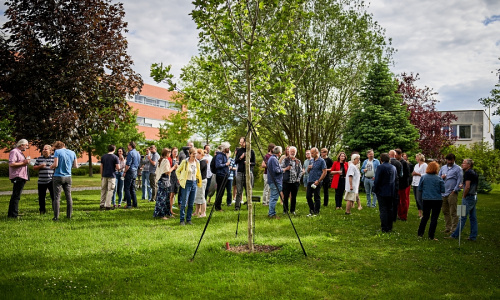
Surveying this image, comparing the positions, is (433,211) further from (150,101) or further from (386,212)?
(150,101)

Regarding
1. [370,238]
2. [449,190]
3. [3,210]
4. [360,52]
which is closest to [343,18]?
[360,52]

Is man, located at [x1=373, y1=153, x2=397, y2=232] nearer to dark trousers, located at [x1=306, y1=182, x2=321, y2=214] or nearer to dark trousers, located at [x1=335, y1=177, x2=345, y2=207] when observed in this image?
dark trousers, located at [x1=306, y1=182, x2=321, y2=214]

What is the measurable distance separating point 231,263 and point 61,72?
11044 millimetres

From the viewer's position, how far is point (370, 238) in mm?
9055

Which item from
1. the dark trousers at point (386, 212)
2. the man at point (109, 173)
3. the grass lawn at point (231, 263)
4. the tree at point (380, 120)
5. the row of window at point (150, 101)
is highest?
the row of window at point (150, 101)

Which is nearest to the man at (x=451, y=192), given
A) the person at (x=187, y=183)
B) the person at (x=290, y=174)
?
the person at (x=290, y=174)

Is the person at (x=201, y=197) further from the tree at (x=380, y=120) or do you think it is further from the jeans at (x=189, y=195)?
the tree at (x=380, y=120)

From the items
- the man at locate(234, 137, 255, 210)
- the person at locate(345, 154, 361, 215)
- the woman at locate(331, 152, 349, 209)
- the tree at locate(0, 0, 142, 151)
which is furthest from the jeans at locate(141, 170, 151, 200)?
the person at locate(345, 154, 361, 215)

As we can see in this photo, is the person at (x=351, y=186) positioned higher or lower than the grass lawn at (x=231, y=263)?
higher

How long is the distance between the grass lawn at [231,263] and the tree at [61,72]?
4.90 metres

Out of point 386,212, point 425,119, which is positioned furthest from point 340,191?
point 425,119

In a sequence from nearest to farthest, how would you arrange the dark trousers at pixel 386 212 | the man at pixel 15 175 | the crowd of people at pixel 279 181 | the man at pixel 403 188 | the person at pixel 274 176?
the crowd of people at pixel 279 181 → the dark trousers at pixel 386 212 → the man at pixel 15 175 → the person at pixel 274 176 → the man at pixel 403 188

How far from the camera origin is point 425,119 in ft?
101

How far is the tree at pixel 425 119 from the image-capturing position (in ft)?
95.8
